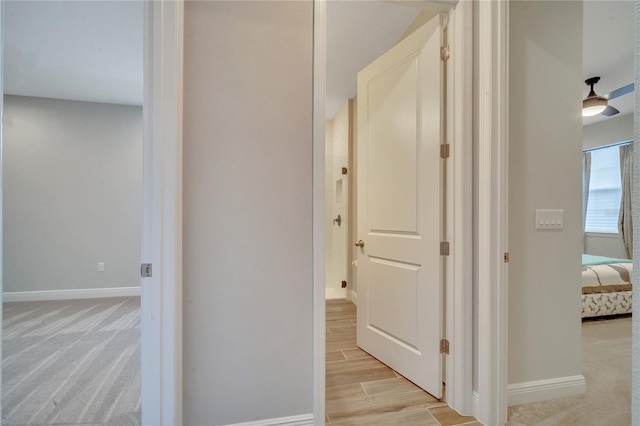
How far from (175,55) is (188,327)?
125 cm

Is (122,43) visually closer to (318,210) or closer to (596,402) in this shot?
(318,210)

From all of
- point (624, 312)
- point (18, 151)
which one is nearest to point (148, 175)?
point (18, 151)

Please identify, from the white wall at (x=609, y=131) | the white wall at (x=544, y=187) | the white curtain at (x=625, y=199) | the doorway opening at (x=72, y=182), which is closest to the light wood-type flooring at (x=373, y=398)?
the white wall at (x=544, y=187)

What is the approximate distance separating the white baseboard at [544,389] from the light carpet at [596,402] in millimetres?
26

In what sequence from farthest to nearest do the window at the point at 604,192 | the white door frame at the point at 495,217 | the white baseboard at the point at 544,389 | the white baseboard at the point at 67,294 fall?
the window at the point at 604,192 < the white baseboard at the point at 67,294 < the white baseboard at the point at 544,389 < the white door frame at the point at 495,217

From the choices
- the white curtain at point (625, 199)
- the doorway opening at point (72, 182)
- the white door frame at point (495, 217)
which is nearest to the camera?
the white door frame at point (495, 217)

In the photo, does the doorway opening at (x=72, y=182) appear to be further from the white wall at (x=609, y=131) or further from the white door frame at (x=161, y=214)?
the white wall at (x=609, y=131)

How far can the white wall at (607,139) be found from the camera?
185 inches

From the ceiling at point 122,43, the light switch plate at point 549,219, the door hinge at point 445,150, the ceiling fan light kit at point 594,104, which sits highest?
the ceiling at point 122,43

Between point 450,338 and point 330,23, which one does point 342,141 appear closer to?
point 330,23

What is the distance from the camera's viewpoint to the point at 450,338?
1713 millimetres

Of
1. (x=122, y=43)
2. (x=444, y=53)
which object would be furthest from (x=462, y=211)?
(x=122, y=43)

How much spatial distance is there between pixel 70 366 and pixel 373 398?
7.46ft

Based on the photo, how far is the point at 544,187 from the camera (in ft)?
5.76
